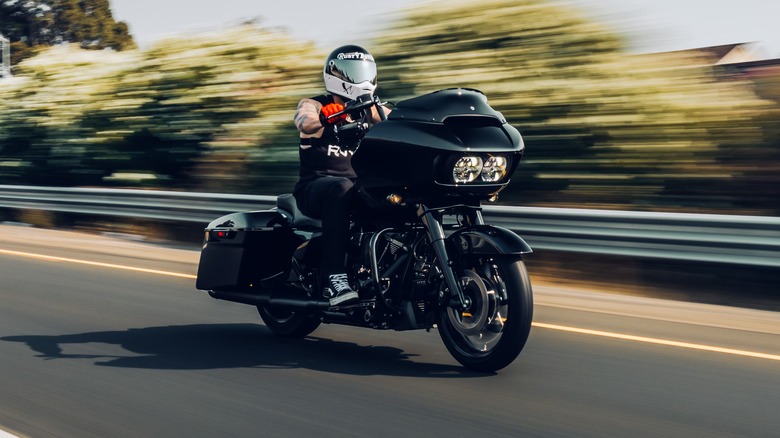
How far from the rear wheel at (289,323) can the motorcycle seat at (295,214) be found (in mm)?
615

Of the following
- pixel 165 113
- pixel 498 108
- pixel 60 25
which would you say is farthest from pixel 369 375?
pixel 60 25

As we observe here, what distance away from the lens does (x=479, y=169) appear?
5629 mm

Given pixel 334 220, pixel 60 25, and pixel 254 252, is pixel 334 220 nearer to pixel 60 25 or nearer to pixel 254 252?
pixel 254 252

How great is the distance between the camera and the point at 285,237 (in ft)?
22.4

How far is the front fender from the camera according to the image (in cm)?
543

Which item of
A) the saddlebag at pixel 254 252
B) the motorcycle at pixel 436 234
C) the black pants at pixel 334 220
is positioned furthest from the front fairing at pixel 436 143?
the saddlebag at pixel 254 252

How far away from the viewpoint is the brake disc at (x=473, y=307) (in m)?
5.58

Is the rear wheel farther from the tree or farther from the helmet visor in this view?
the tree

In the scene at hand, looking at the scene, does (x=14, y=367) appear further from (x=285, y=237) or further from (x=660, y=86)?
(x=660, y=86)

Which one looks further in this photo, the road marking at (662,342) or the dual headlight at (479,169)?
the road marking at (662,342)

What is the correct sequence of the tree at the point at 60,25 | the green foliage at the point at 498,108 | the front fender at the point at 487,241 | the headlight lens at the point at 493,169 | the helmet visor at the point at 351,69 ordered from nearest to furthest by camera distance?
the front fender at the point at 487,241 → the headlight lens at the point at 493,169 → the helmet visor at the point at 351,69 → the green foliage at the point at 498,108 → the tree at the point at 60,25

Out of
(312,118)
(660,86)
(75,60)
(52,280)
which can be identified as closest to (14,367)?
(312,118)

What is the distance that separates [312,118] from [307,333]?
5.30 feet

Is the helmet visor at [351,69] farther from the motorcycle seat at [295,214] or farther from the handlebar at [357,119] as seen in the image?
the motorcycle seat at [295,214]
